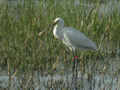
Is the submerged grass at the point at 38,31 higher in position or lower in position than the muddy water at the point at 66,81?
higher

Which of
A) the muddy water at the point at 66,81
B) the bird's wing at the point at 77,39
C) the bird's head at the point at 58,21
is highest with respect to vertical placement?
the bird's head at the point at 58,21

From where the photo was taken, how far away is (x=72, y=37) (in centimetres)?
674

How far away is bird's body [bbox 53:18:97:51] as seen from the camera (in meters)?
6.52

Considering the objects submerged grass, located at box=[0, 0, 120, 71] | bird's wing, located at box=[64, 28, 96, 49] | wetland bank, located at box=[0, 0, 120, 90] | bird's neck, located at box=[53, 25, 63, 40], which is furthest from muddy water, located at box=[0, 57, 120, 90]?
bird's neck, located at box=[53, 25, 63, 40]

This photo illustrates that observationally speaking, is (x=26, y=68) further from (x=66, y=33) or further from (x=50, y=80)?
(x=66, y=33)

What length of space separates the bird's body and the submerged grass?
0.37 feet

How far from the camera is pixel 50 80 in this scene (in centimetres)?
560

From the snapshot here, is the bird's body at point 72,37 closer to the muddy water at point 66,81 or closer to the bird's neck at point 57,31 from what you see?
the bird's neck at point 57,31

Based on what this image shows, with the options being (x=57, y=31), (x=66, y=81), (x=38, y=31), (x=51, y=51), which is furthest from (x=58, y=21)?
(x=66, y=81)

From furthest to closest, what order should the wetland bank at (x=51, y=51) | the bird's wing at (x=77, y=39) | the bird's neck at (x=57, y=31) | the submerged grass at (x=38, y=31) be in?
the bird's neck at (x=57, y=31) < the bird's wing at (x=77, y=39) < the submerged grass at (x=38, y=31) < the wetland bank at (x=51, y=51)

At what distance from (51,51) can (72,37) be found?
469 mm

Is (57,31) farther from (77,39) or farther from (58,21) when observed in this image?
(77,39)

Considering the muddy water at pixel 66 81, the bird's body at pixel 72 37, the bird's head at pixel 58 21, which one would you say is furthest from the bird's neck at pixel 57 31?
the muddy water at pixel 66 81

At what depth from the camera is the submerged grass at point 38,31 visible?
6.23m
